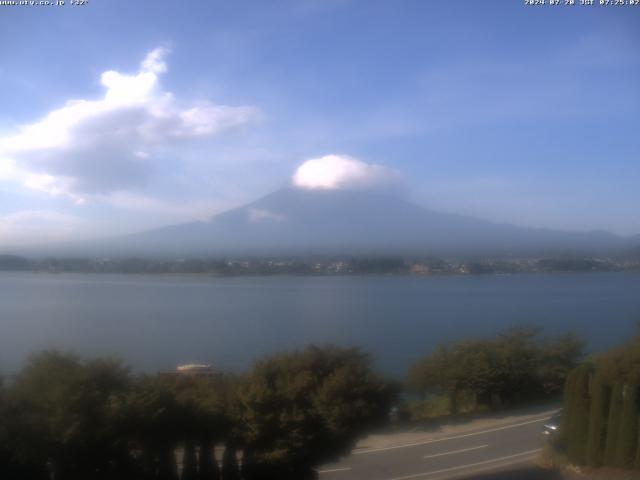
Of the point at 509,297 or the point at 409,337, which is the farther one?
the point at 509,297

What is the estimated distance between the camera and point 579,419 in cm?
834

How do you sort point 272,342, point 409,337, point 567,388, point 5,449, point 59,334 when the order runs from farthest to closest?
point 409,337 < point 272,342 < point 59,334 < point 567,388 < point 5,449

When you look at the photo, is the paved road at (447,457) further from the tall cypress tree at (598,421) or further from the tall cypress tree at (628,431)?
the tall cypress tree at (628,431)

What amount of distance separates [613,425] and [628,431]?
0.20m

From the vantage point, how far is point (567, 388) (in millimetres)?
8797

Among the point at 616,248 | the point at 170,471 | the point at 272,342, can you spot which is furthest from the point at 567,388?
the point at 616,248

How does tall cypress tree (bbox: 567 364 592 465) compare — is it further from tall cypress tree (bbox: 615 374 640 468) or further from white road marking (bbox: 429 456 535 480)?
white road marking (bbox: 429 456 535 480)

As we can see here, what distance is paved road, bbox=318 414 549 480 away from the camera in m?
7.72

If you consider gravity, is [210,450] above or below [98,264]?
below

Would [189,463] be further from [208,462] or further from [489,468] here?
[489,468]

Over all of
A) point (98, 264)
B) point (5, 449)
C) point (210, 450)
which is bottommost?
point (210, 450)

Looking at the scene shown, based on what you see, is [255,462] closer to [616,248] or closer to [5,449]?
[5,449]

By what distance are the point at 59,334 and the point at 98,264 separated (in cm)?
813

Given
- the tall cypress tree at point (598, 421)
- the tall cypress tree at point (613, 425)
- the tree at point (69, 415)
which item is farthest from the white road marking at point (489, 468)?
the tree at point (69, 415)
